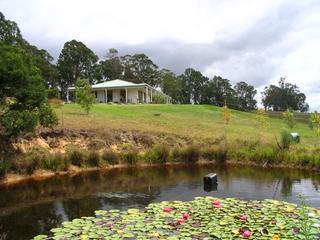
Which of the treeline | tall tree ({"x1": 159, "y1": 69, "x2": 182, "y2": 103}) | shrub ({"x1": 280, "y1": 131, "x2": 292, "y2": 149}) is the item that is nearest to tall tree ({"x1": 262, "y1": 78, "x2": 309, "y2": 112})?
the treeline

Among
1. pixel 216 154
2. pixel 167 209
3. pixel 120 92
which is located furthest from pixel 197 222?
pixel 120 92

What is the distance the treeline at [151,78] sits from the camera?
77.8 meters

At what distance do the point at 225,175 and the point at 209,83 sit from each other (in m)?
77.0

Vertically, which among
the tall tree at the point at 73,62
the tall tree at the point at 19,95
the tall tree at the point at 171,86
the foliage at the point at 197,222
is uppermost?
the tall tree at the point at 73,62

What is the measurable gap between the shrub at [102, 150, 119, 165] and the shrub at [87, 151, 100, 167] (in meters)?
0.52

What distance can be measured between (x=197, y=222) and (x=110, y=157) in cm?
1308

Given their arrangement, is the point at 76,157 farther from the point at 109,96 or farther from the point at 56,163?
the point at 109,96

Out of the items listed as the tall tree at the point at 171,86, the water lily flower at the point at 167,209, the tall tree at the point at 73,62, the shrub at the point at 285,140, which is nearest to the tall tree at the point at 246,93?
the tall tree at the point at 171,86

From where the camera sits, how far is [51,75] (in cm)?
7019

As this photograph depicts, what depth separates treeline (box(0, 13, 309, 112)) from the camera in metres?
77.8

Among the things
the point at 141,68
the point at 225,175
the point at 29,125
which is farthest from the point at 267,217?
the point at 141,68

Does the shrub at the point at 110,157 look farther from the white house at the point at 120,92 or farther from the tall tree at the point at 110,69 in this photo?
the tall tree at the point at 110,69

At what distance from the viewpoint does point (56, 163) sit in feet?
73.6

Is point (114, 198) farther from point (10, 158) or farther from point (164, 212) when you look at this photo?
point (10, 158)
